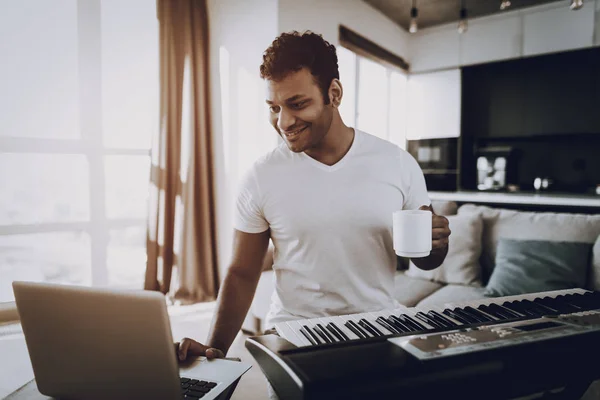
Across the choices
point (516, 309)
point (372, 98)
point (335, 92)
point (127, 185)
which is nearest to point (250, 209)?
point (335, 92)

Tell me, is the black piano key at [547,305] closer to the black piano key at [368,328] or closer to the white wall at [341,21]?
the black piano key at [368,328]

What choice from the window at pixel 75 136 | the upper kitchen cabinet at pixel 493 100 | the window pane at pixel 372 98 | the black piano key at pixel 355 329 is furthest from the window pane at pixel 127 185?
the upper kitchen cabinet at pixel 493 100

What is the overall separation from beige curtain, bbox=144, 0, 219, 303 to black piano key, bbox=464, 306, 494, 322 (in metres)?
2.97

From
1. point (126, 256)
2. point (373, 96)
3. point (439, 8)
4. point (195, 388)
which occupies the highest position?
point (439, 8)

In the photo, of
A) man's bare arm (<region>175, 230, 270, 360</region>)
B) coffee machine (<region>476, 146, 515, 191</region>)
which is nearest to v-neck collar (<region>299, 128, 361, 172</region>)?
man's bare arm (<region>175, 230, 270, 360</region>)

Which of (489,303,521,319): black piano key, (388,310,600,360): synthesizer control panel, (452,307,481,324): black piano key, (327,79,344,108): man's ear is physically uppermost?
(327,79,344,108): man's ear

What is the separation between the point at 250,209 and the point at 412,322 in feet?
2.13

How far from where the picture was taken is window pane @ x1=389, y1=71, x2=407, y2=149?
17.9ft

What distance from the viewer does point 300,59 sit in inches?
47.0

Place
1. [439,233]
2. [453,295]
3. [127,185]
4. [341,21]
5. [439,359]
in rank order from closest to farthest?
1. [439,359]
2. [439,233]
3. [453,295]
4. [127,185]
5. [341,21]

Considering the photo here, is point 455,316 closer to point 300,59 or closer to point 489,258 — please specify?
point 300,59

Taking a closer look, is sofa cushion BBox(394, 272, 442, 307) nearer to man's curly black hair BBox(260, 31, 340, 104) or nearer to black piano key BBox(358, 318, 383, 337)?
man's curly black hair BBox(260, 31, 340, 104)

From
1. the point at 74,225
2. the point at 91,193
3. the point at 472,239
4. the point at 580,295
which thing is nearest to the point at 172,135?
the point at 91,193

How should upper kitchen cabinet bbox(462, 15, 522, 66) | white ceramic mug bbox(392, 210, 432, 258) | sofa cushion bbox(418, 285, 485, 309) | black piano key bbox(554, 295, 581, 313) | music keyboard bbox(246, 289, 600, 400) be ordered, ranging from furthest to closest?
1. upper kitchen cabinet bbox(462, 15, 522, 66)
2. sofa cushion bbox(418, 285, 485, 309)
3. white ceramic mug bbox(392, 210, 432, 258)
4. black piano key bbox(554, 295, 581, 313)
5. music keyboard bbox(246, 289, 600, 400)
